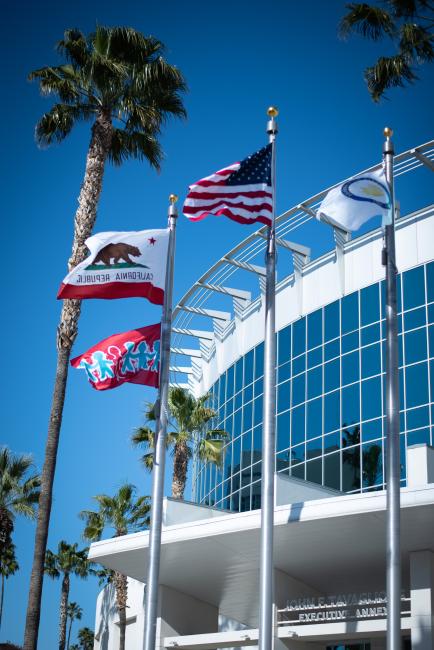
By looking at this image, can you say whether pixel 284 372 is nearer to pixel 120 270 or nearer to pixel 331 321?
pixel 331 321

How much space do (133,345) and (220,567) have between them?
36.1 feet

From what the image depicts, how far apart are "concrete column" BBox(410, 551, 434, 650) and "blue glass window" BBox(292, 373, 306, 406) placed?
594 inches

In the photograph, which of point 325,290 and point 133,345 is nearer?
point 133,345

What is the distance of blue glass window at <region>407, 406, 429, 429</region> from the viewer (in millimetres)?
30891

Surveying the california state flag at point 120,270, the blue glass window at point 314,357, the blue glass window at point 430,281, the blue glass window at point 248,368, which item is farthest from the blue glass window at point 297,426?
the california state flag at point 120,270

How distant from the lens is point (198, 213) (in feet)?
57.7

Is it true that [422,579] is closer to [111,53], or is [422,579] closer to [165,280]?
[165,280]

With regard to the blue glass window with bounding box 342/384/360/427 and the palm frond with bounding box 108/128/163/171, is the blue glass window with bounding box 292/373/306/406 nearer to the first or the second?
the blue glass window with bounding box 342/384/360/427

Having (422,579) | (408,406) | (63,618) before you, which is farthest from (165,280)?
(63,618)

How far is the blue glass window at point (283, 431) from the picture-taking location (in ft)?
120

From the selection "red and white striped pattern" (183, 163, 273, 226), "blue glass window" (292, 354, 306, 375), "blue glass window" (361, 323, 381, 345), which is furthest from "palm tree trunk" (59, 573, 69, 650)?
"red and white striped pattern" (183, 163, 273, 226)

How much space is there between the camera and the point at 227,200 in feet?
58.1

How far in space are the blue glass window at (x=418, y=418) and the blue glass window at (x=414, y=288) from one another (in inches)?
149

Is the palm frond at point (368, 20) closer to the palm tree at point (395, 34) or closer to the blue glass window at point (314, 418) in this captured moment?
the palm tree at point (395, 34)
